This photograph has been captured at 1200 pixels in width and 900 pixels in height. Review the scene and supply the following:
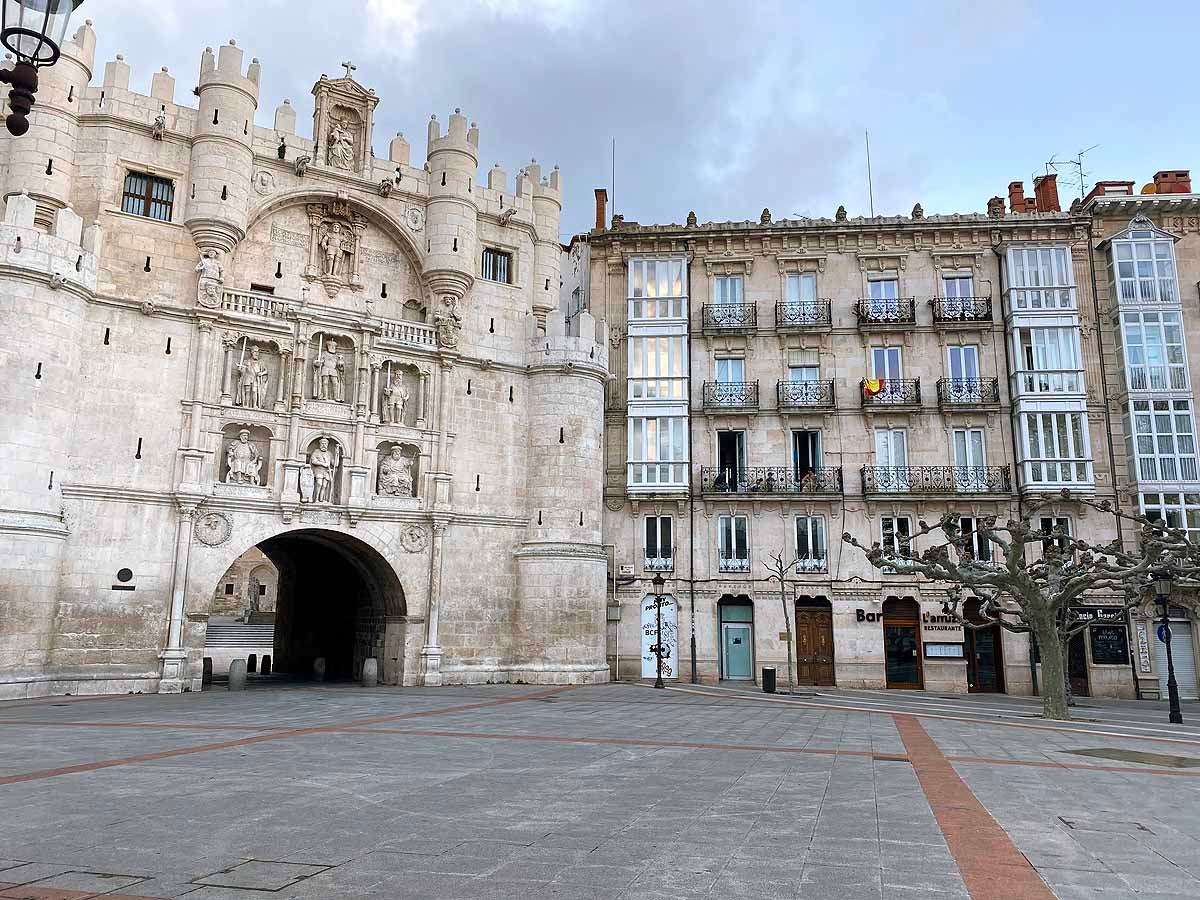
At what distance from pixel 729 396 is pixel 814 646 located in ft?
35.0

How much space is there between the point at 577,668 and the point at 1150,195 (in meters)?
30.7

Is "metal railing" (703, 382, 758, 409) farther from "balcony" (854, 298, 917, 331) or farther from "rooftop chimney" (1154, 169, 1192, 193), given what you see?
"rooftop chimney" (1154, 169, 1192, 193)

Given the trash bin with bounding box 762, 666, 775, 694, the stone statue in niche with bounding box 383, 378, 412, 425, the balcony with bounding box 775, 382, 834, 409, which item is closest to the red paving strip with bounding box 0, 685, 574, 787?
the trash bin with bounding box 762, 666, 775, 694

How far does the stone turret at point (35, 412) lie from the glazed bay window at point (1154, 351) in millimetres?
37768

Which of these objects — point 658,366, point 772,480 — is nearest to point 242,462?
point 658,366

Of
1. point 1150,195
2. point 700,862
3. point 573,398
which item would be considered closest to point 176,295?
point 573,398

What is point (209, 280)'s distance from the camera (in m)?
26.8

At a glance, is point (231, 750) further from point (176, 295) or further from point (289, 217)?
point (289, 217)

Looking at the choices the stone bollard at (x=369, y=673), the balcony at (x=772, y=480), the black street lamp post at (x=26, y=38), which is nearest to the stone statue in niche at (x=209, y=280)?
the stone bollard at (x=369, y=673)

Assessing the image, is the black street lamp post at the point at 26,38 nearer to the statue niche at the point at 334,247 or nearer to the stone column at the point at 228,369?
the stone column at the point at 228,369

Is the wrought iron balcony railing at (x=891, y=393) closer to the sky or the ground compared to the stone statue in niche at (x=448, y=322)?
closer to the ground

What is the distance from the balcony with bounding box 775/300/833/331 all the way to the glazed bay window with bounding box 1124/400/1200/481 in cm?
1238

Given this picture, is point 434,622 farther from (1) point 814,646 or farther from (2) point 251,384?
(1) point 814,646

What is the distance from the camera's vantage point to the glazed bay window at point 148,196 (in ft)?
87.5
